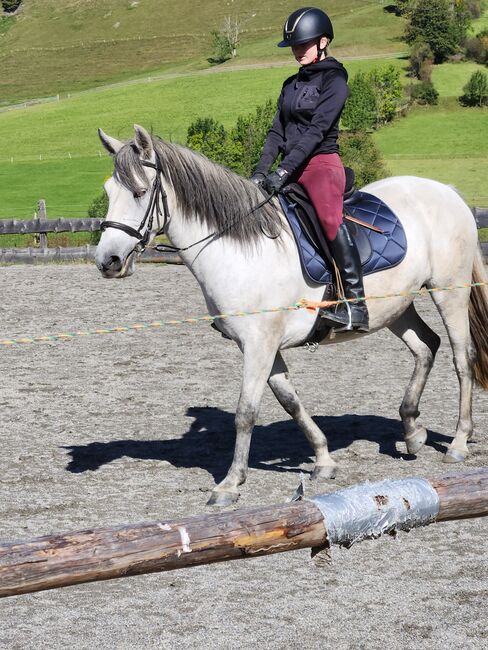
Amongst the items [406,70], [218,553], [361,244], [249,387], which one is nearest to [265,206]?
[361,244]

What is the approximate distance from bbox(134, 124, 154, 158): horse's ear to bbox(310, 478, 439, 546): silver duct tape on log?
3200 mm

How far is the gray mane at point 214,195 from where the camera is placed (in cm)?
658

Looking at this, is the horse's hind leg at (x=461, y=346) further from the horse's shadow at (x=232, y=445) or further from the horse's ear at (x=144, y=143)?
the horse's ear at (x=144, y=143)

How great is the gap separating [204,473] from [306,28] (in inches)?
131

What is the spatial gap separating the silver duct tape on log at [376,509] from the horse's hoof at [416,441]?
13.6ft

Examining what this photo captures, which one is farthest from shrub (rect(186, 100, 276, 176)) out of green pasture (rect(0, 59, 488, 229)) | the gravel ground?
the gravel ground

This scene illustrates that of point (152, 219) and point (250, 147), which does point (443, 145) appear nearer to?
point (250, 147)

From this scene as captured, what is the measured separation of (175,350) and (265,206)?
5451 mm

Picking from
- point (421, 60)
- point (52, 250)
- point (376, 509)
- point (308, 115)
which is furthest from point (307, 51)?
point (421, 60)

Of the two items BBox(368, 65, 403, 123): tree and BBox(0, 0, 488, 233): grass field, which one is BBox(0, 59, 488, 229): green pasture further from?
BBox(368, 65, 403, 123): tree

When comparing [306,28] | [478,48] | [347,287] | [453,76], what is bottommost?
[347,287]

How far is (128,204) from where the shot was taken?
634cm

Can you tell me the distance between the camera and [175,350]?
1215 centimetres

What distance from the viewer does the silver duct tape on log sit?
3691 mm
